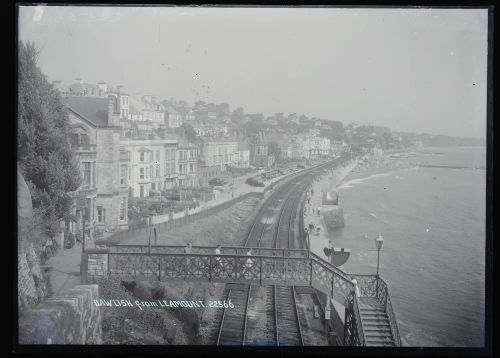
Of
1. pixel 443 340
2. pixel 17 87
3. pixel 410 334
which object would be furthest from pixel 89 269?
pixel 443 340

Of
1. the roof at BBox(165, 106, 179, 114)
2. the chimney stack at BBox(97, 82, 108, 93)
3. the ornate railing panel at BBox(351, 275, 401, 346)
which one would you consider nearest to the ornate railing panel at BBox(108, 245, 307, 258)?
the ornate railing panel at BBox(351, 275, 401, 346)

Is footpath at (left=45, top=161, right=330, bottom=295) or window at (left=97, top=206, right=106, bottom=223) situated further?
window at (left=97, top=206, right=106, bottom=223)

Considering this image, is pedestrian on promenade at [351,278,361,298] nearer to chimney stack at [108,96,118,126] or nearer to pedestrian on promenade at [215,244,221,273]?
pedestrian on promenade at [215,244,221,273]

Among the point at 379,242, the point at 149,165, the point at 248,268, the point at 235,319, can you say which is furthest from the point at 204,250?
the point at 379,242

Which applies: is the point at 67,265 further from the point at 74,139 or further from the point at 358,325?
the point at 358,325

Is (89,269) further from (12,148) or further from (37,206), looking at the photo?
(12,148)

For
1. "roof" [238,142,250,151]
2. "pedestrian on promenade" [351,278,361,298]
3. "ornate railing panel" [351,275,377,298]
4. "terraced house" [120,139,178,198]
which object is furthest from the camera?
"roof" [238,142,250,151]
